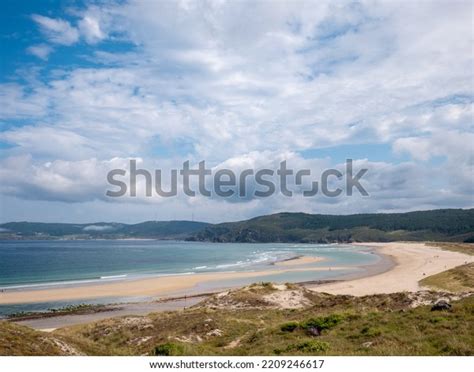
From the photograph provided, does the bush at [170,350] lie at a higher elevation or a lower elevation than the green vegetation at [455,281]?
higher

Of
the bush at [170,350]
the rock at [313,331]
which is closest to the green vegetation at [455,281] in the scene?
the rock at [313,331]

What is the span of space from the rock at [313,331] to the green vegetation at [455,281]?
101 feet

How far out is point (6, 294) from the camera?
5153 cm

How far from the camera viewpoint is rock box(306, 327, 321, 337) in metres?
18.5

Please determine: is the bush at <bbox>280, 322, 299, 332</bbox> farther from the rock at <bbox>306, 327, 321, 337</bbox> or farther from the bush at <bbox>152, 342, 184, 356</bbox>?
the bush at <bbox>152, 342, 184, 356</bbox>

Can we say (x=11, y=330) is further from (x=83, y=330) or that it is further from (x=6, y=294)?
(x=6, y=294)

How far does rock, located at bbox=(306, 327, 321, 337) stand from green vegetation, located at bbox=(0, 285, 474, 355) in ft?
0.30

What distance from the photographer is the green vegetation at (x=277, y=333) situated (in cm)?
1338

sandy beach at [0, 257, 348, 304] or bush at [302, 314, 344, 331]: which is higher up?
bush at [302, 314, 344, 331]

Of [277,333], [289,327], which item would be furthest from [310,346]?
[289,327]

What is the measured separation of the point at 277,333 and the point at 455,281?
127ft

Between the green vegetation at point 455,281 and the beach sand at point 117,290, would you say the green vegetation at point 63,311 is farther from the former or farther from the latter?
the green vegetation at point 455,281

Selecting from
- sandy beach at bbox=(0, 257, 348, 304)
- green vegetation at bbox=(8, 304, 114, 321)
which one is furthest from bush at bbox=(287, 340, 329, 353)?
sandy beach at bbox=(0, 257, 348, 304)
